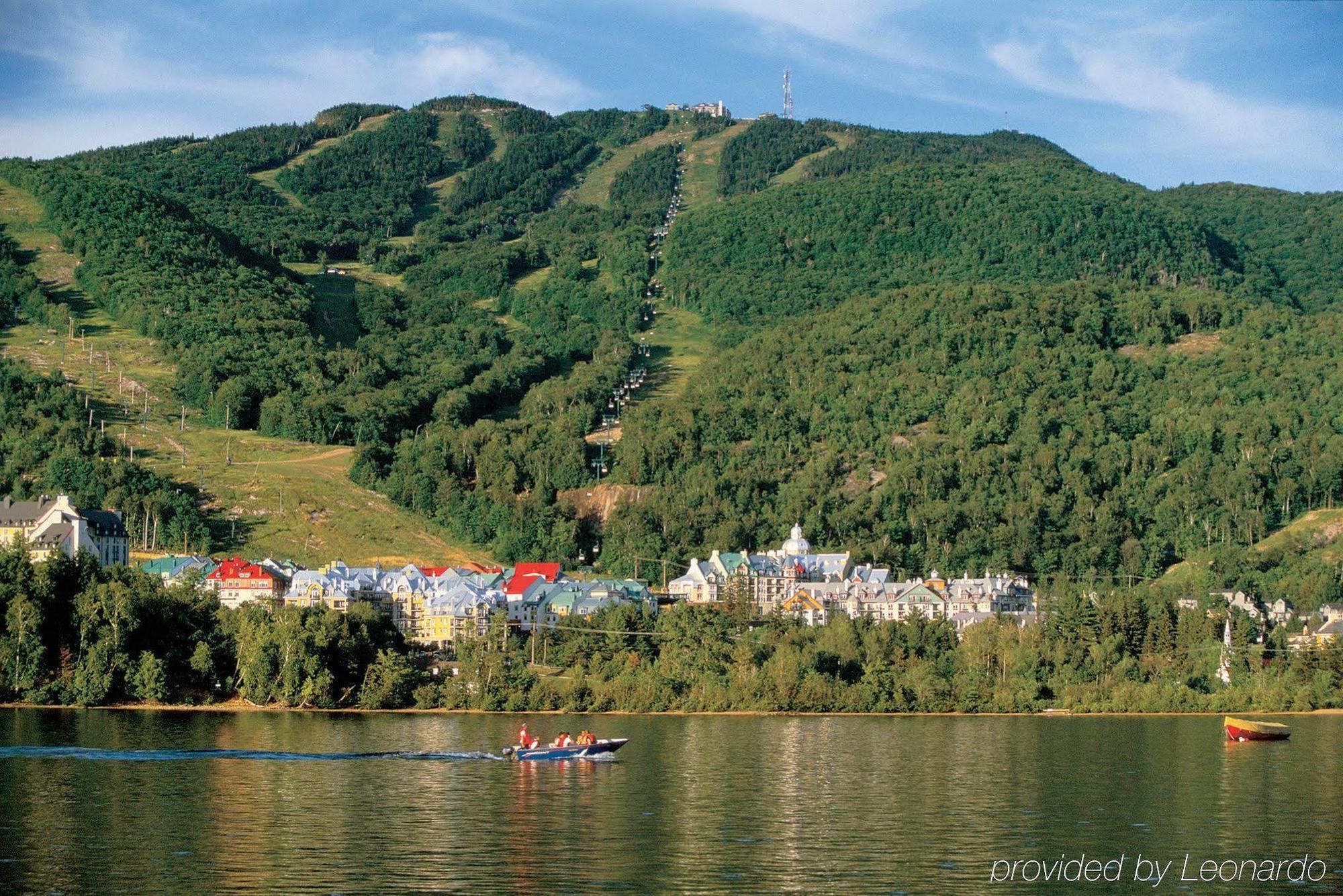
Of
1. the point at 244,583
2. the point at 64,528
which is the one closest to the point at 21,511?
the point at 64,528

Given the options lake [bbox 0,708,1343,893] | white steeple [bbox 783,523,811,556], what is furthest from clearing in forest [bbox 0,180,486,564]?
lake [bbox 0,708,1343,893]

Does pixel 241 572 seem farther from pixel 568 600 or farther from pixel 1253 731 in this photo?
pixel 1253 731

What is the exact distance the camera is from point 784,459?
186625 millimetres

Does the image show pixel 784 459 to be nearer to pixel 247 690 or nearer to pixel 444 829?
pixel 247 690

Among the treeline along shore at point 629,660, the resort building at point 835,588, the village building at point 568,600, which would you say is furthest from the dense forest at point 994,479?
the treeline along shore at point 629,660

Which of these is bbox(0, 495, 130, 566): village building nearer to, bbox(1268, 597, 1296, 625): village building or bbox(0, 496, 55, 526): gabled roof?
bbox(0, 496, 55, 526): gabled roof

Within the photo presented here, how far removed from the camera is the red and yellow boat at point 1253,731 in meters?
93.4

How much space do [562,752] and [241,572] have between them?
216 ft

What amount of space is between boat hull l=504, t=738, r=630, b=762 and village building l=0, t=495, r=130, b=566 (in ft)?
227

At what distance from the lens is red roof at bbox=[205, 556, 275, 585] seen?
136375 mm

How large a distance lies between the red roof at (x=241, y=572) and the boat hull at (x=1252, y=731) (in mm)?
76701

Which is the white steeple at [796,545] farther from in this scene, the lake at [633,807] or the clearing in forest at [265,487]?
the lake at [633,807]

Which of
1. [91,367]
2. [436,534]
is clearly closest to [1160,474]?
[436,534]

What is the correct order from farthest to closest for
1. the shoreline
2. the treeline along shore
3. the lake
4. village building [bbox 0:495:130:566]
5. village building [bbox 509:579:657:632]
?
village building [bbox 0:495:130:566] → village building [bbox 509:579:657:632] → the treeline along shore → the shoreline → the lake
